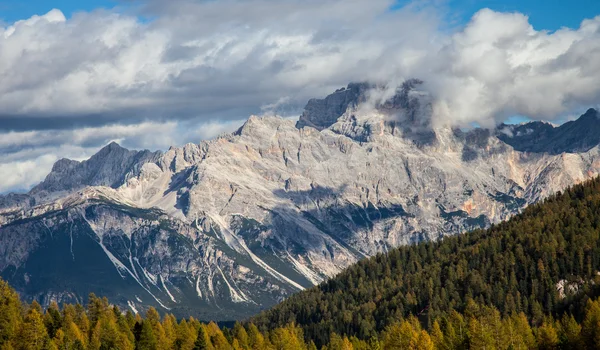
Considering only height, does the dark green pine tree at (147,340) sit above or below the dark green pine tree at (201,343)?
above

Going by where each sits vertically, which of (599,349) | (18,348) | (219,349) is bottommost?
(599,349)

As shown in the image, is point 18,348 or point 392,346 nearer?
point 18,348

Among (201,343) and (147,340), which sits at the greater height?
(147,340)

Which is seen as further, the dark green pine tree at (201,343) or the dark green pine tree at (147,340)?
the dark green pine tree at (201,343)

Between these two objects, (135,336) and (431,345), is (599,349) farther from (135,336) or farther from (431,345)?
(135,336)

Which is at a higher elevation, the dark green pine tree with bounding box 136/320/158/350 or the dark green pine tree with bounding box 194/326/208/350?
the dark green pine tree with bounding box 136/320/158/350

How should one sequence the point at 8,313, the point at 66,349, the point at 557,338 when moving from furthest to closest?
the point at 557,338, the point at 8,313, the point at 66,349

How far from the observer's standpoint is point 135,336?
19462cm

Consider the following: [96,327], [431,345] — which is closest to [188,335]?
[96,327]

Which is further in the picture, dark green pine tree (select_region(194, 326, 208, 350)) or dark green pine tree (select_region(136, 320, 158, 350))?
dark green pine tree (select_region(194, 326, 208, 350))

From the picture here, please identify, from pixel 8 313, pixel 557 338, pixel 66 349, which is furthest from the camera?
pixel 557 338

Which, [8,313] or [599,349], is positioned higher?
[8,313]

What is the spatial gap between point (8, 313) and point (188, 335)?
38.5 m

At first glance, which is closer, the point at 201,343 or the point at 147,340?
the point at 147,340
